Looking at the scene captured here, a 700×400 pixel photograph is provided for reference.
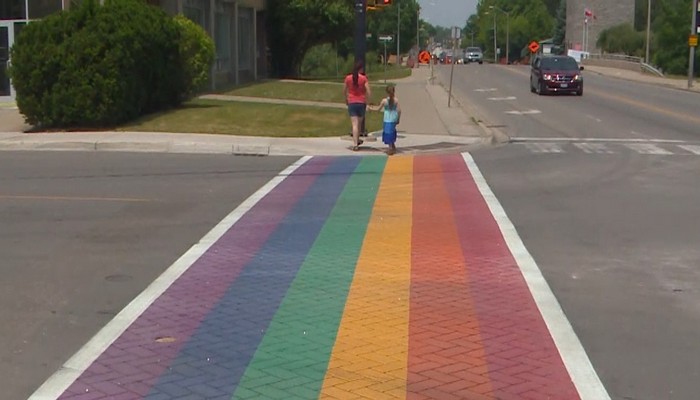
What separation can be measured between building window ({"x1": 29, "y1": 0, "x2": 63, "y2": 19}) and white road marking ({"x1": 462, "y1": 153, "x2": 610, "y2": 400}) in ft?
66.3

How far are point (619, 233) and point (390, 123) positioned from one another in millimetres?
9344

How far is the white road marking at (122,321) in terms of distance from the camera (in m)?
6.25

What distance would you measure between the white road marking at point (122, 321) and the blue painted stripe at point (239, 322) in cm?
56

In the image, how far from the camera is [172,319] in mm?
7699

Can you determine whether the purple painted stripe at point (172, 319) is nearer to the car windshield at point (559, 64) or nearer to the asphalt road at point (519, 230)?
the asphalt road at point (519, 230)

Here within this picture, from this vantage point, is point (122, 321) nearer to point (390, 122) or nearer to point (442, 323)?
point (442, 323)

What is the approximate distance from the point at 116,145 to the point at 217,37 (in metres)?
22.3

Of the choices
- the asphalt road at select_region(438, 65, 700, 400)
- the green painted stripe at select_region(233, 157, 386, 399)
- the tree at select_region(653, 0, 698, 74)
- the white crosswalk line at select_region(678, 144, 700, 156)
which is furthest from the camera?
the tree at select_region(653, 0, 698, 74)

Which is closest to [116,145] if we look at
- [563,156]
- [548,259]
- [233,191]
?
[233,191]

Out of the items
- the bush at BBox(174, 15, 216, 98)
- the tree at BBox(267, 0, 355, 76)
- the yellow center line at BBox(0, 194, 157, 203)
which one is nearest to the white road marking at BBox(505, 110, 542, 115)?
the bush at BBox(174, 15, 216, 98)

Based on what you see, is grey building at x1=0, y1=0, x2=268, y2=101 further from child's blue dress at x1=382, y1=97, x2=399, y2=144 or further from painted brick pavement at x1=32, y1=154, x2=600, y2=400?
painted brick pavement at x1=32, y1=154, x2=600, y2=400

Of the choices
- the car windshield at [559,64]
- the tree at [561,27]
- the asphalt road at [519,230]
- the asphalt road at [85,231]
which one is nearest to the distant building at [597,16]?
the tree at [561,27]

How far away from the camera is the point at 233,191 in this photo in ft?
48.9

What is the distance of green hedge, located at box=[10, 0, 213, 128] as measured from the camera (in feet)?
75.8
